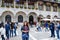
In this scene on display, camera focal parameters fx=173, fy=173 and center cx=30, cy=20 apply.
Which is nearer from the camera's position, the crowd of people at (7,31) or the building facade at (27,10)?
the crowd of people at (7,31)

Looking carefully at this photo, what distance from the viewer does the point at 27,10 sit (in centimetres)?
4478

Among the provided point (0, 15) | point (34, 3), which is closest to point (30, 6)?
point (34, 3)

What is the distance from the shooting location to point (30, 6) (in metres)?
46.5

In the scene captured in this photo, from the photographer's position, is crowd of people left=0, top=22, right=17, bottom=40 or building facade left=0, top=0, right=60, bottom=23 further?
building facade left=0, top=0, right=60, bottom=23

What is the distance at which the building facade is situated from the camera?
43.3m

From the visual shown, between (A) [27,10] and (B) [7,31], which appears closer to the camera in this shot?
(B) [7,31]

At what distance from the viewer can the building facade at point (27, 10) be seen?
142ft

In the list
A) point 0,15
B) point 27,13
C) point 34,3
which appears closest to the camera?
point 0,15

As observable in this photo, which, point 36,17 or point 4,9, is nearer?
point 4,9

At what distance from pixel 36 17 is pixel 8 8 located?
8.48 metres

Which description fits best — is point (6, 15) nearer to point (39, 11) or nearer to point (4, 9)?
point (4, 9)

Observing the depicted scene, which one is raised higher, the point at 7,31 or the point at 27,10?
the point at 27,10

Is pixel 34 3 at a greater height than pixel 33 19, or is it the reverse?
pixel 34 3

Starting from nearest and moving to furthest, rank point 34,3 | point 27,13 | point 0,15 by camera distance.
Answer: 1. point 0,15
2. point 27,13
3. point 34,3
